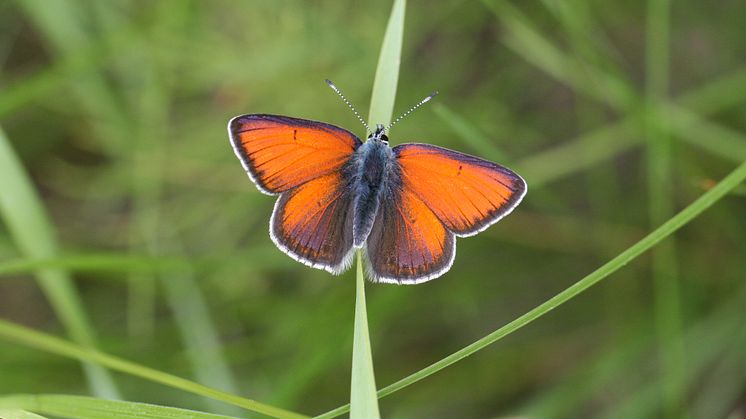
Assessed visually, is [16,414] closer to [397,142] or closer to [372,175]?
[372,175]

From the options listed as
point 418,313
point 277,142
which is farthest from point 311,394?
point 277,142

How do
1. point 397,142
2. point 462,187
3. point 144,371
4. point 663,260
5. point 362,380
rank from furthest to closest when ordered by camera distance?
point 397,142
point 663,260
point 462,187
point 144,371
point 362,380

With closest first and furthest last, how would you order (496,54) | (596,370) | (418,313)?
1. (596,370)
2. (418,313)
3. (496,54)

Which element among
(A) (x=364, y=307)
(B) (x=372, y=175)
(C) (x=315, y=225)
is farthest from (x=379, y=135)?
(A) (x=364, y=307)

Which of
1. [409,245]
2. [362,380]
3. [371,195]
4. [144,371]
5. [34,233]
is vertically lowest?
[362,380]

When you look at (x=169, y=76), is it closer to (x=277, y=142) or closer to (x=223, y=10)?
(x=223, y=10)

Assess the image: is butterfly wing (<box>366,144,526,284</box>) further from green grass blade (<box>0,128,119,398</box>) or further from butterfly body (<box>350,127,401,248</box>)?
green grass blade (<box>0,128,119,398</box>)
